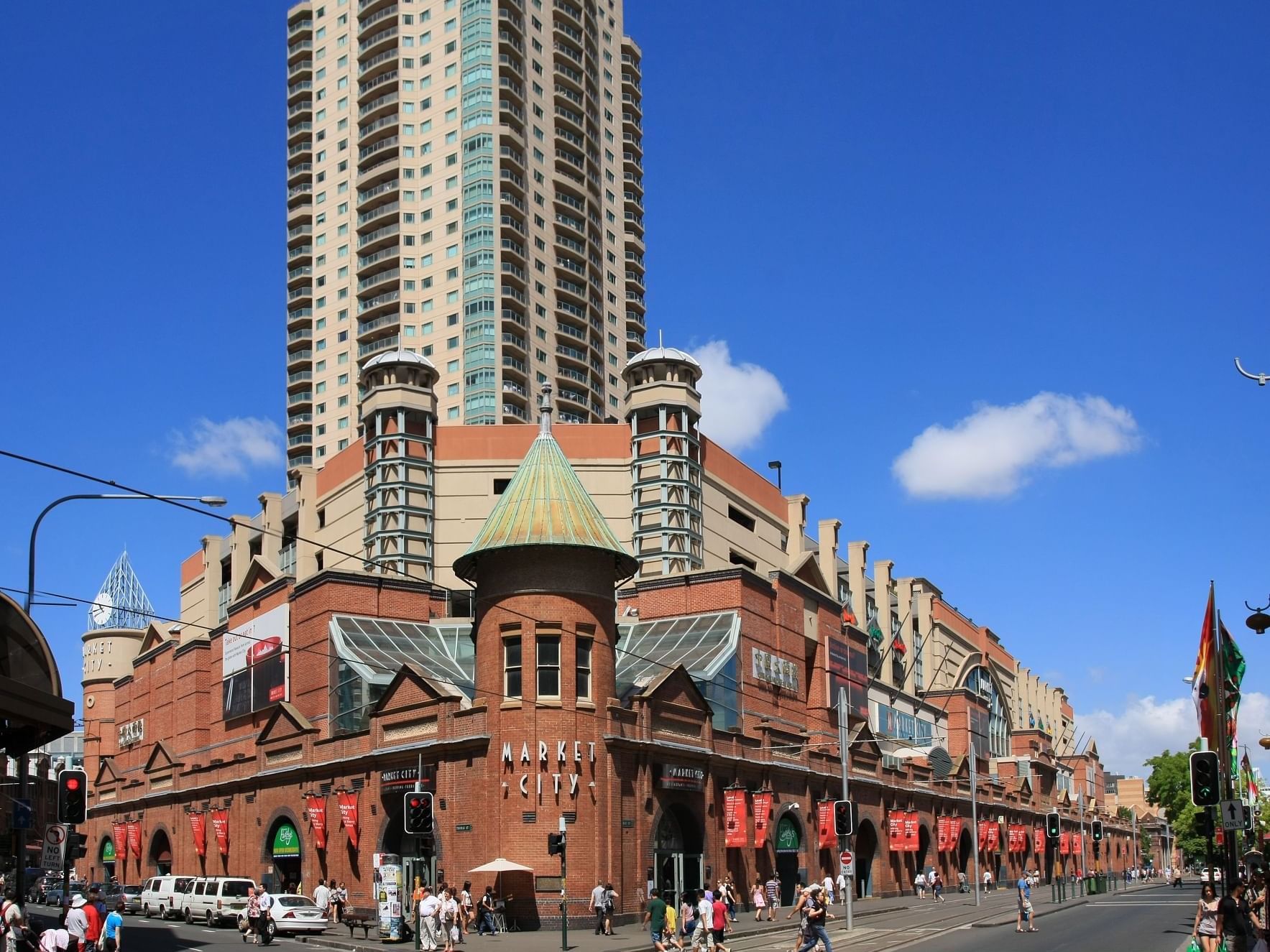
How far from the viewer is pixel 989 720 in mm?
104812

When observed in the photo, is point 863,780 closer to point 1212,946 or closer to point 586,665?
point 586,665

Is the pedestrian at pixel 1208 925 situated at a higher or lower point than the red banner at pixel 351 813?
lower

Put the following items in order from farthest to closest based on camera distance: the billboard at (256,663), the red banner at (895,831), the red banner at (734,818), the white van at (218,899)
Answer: the red banner at (895,831) → the billboard at (256,663) → the red banner at (734,818) → the white van at (218,899)

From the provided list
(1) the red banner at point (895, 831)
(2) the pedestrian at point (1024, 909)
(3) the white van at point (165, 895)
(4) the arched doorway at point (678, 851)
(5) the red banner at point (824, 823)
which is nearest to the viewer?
(2) the pedestrian at point (1024, 909)

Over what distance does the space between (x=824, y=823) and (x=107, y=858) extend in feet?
139

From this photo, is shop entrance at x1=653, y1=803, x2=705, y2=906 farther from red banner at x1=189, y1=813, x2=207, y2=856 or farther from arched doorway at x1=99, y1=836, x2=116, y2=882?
arched doorway at x1=99, y1=836, x2=116, y2=882

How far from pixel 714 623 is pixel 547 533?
1575 centimetres

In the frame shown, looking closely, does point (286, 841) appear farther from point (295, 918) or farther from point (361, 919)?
point (295, 918)

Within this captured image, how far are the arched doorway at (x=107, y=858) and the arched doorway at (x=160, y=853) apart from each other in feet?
22.1

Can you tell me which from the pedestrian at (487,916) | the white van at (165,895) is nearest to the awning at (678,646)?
the pedestrian at (487,916)

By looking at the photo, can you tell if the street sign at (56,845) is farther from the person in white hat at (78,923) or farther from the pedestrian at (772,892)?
the pedestrian at (772,892)

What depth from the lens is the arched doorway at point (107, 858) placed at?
7694cm

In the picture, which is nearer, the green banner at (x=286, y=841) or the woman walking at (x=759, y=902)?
the woman walking at (x=759, y=902)

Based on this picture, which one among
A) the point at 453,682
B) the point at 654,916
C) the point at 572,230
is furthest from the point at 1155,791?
the point at 654,916
